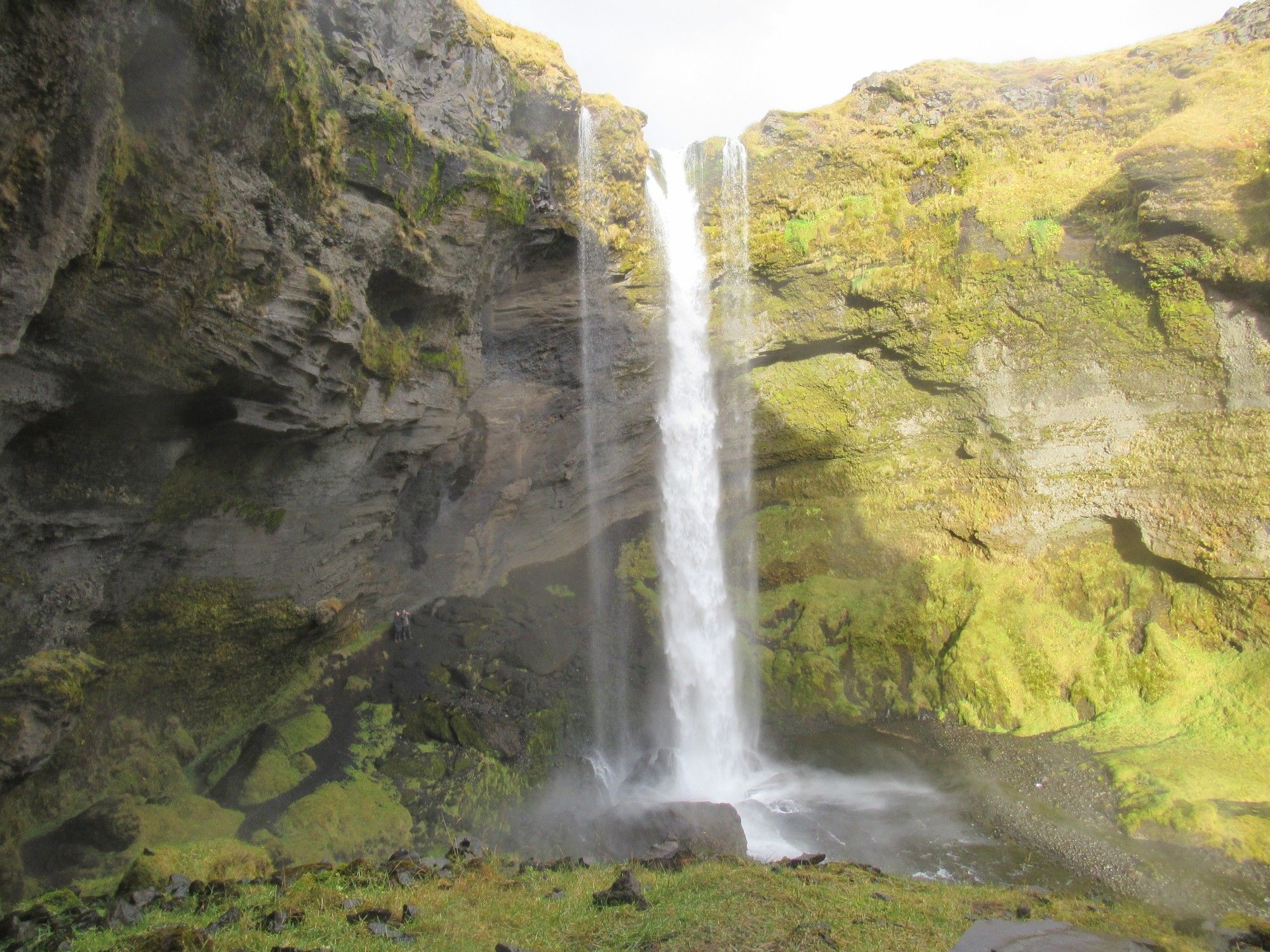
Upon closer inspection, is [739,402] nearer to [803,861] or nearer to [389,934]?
[803,861]

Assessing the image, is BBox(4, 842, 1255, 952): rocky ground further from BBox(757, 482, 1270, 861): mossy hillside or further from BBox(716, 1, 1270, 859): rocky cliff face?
BBox(716, 1, 1270, 859): rocky cliff face

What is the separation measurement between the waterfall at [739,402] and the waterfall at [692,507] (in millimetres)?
393

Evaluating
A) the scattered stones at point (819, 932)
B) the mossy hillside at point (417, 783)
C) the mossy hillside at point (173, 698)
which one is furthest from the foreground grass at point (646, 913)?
the mossy hillside at point (173, 698)

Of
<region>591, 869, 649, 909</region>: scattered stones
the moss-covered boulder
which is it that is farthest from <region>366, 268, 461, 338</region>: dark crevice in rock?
<region>591, 869, 649, 909</region>: scattered stones

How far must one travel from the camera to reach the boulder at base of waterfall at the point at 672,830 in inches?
475

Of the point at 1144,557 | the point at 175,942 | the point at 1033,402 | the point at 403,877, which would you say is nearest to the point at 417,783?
the point at 403,877

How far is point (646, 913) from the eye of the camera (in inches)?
298

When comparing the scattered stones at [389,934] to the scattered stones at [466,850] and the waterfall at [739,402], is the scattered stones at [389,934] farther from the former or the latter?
the waterfall at [739,402]

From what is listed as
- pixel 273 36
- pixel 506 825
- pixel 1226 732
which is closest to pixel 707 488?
pixel 506 825

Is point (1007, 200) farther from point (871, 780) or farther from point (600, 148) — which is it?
point (871, 780)

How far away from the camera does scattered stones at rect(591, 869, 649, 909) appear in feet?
25.7

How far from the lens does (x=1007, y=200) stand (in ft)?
60.3

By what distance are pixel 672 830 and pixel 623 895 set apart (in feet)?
14.9

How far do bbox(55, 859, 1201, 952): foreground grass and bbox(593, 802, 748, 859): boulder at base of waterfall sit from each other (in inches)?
83.6
